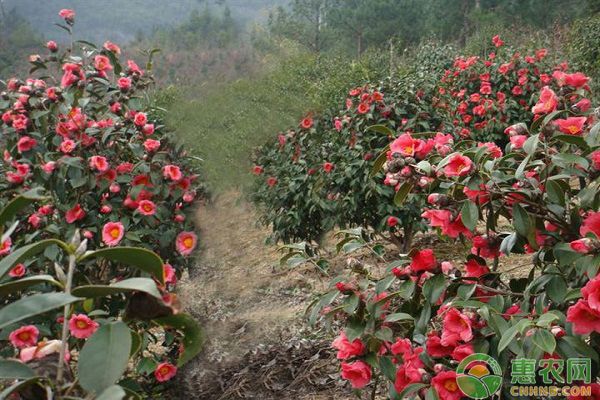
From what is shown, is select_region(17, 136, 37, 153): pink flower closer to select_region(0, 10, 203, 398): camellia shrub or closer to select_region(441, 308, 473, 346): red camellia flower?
select_region(0, 10, 203, 398): camellia shrub

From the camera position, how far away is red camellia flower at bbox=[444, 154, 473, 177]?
1.11 m

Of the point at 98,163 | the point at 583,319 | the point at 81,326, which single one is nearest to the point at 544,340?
the point at 583,319

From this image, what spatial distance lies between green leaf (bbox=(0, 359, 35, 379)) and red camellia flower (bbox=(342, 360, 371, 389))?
74 cm

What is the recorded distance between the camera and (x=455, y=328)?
3.49 ft

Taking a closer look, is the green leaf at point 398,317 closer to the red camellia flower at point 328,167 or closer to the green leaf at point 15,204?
the green leaf at point 15,204

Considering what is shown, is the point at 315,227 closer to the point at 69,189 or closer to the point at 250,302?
the point at 250,302

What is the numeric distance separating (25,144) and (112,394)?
1.76m

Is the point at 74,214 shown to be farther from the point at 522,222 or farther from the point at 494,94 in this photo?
the point at 494,94

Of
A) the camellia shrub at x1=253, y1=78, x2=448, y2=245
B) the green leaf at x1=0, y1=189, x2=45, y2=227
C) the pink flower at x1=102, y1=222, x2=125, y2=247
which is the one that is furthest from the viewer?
the camellia shrub at x1=253, y1=78, x2=448, y2=245

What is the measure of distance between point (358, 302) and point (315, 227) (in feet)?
8.17

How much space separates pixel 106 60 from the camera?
7.66ft

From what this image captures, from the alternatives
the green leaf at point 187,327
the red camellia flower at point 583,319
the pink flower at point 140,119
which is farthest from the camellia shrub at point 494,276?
the pink flower at point 140,119

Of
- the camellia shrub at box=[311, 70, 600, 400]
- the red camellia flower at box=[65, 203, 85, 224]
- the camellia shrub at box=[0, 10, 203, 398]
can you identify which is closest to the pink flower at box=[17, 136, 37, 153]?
the camellia shrub at box=[0, 10, 203, 398]

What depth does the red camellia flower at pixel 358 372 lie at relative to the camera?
124 centimetres
